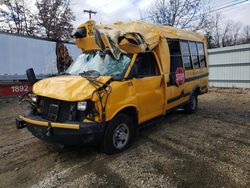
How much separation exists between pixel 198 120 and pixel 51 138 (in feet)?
15.4

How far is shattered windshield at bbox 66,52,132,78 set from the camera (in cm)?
468

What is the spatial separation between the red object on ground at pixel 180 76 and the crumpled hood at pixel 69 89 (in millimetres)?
2578

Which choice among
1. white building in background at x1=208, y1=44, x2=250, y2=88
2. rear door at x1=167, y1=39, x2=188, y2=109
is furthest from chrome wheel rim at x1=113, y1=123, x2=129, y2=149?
white building in background at x1=208, y1=44, x2=250, y2=88

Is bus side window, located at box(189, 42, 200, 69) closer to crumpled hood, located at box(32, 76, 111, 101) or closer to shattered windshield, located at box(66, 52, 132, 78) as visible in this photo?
shattered windshield, located at box(66, 52, 132, 78)

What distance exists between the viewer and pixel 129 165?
163 inches

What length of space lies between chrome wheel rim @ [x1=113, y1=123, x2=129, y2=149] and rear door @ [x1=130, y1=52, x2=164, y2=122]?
50cm

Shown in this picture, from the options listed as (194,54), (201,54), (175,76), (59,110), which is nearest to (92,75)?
(59,110)

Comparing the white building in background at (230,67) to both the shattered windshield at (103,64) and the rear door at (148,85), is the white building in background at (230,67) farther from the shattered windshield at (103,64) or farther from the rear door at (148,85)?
Answer: the shattered windshield at (103,64)

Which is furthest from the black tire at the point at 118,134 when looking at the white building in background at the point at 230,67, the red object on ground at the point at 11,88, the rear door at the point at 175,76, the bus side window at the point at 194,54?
the white building in background at the point at 230,67

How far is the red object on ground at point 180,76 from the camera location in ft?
20.6

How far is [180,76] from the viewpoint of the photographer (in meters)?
6.44

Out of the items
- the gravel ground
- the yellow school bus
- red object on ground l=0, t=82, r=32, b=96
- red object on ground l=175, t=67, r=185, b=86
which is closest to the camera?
the gravel ground

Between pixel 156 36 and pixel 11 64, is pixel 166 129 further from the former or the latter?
pixel 11 64

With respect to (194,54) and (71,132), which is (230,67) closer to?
(194,54)
